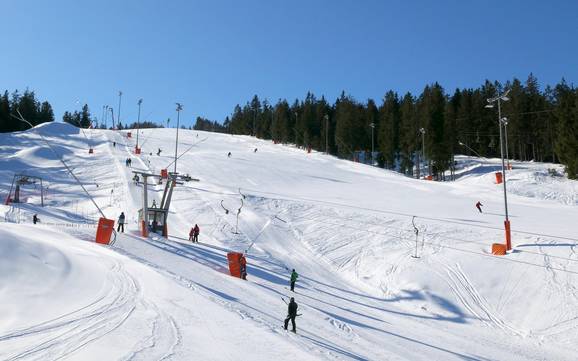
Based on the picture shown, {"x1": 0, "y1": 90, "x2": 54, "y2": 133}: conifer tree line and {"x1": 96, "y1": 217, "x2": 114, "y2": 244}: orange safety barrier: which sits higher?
{"x1": 0, "y1": 90, "x2": 54, "y2": 133}: conifer tree line

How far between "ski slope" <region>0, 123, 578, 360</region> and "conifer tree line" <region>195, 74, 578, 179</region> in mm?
20508

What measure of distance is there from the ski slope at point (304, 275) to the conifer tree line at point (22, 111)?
57817 mm

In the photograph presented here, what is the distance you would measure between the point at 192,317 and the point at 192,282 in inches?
184

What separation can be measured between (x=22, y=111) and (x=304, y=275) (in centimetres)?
10351

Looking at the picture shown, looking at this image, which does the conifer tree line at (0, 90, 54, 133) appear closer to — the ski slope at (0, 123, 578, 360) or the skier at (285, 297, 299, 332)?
the ski slope at (0, 123, 578, 360)

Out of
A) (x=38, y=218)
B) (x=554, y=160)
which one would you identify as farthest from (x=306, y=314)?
(x=554, y=160)

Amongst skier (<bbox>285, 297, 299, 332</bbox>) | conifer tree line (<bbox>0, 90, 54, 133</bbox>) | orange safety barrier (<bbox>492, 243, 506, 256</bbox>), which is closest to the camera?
skier (<bbox>285, 297, 299, 332</bbox>)

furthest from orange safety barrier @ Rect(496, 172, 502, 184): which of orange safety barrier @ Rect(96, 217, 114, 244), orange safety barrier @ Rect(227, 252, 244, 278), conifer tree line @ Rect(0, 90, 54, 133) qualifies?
conifer tree line @ Rect(0, 90, 54, 133)

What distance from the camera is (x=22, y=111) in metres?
105

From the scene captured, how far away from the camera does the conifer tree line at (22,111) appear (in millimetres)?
94500

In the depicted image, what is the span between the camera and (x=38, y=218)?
3259 centimetres

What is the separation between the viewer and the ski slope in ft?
34.8

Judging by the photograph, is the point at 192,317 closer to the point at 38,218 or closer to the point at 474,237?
the point at 474,237

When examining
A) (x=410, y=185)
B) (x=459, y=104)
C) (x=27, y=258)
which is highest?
(x=459, y=104)
